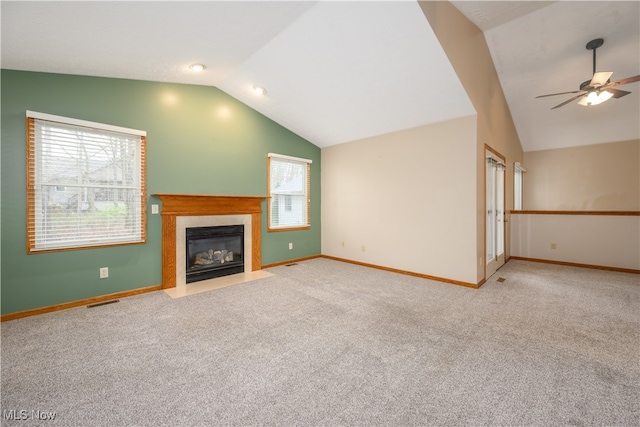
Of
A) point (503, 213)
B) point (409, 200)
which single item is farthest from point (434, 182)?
point (503, 213)

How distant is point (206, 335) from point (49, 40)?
2973mm

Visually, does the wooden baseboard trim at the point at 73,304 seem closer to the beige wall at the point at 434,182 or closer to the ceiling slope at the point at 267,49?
the ceiling slope at the point at 267,49

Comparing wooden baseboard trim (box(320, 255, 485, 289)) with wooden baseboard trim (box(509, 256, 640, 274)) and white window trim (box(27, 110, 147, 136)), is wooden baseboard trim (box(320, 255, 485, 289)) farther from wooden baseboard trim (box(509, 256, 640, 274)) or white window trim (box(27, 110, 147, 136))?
white window trim (box(27, 110, 147, 136))

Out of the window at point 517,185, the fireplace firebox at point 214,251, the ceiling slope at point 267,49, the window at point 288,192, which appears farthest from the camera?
the window at point 517,185

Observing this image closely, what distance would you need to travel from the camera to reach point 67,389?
1.69m

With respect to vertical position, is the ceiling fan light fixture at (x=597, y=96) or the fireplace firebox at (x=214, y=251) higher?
the ceiling fan light fixture at (x=597, y=96)

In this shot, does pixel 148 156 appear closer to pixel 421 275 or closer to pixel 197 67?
pixel 197 67

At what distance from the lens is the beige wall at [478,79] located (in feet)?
9.37

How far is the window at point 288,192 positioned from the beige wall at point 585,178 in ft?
18.7

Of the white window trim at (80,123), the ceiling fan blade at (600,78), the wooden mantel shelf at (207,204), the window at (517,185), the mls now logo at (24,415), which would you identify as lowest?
the mls now logo at (24,415)

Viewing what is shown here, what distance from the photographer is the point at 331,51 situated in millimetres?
3076

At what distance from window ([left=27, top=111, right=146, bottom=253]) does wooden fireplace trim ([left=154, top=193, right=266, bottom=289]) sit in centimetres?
29

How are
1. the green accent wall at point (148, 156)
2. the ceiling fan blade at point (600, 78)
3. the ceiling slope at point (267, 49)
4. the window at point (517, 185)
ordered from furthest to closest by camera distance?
the window at point (517, 185) → the ceiling fan blade at point (600, 78) → the green accent wall at point (148, 156) → the ceiling slope at point (267, 49)

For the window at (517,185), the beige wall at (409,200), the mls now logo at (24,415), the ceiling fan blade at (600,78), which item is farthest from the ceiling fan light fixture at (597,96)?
the mls now logo at (24,415)
